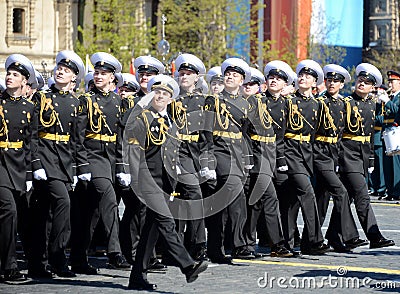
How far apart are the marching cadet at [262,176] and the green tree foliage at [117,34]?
4160 cm

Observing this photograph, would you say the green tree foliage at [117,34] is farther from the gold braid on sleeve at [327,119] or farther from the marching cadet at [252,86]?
the gold braid on sleeve at [327,119]

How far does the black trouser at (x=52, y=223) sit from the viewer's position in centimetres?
1287

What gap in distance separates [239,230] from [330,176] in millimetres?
1413

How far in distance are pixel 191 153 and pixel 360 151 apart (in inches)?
99.2

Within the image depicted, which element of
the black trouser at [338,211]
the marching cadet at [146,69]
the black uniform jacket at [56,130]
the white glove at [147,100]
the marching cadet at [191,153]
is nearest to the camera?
the white glove at [147,100]

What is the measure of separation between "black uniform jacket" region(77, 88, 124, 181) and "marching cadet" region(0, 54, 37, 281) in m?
0.94

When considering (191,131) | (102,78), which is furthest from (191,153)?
(102,78)

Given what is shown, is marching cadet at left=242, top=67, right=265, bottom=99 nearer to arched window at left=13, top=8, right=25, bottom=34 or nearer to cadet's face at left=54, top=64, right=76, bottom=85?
cadet's face at left=54, top=64, right=76, bottom=85

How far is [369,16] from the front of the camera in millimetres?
95750

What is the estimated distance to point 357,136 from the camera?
1552cm

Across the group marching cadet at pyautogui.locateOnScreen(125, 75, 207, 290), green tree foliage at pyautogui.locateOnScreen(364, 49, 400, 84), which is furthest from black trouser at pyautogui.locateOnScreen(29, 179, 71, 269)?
green tree foliage at pyautogui.locateOnScreen(364, 49, 400, 84)

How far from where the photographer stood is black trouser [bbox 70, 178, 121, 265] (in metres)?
13.5

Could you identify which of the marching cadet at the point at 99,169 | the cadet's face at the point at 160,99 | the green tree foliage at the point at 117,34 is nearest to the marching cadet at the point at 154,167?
the cadet's face at the point at 160,99

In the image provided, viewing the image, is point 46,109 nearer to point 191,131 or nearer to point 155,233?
point 191,131
